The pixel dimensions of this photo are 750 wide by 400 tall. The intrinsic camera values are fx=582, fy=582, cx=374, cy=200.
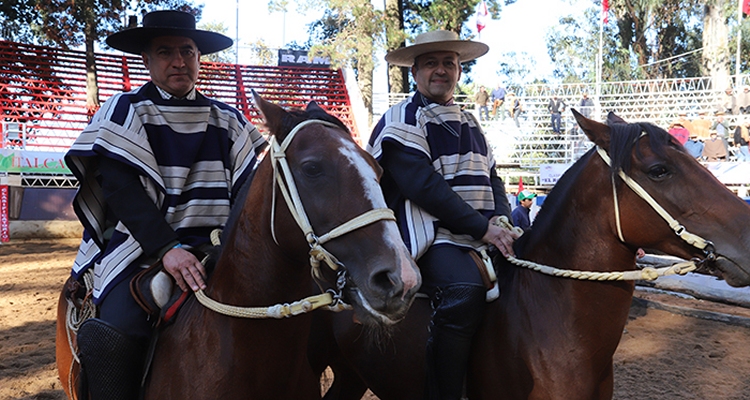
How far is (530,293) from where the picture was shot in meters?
2.99

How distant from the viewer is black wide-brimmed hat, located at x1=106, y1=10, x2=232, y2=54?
8.65ft

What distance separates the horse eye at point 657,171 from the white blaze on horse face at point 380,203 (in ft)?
4.33

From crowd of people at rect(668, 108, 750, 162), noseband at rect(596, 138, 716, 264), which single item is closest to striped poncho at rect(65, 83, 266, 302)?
noseband at rect(596, 138, 716, 264)

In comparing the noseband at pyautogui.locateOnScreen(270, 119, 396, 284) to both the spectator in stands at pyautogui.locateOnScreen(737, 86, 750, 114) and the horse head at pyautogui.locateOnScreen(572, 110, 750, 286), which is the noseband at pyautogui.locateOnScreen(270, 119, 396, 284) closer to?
the horse head at pyautogui.locateOnScreen(572, 110, 750, 286)

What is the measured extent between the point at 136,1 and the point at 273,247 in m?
21.6

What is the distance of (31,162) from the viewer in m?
15.5

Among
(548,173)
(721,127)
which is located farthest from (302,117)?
(721,127)

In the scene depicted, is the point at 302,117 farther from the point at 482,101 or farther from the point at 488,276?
the point at 482,101

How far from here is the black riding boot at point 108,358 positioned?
2.32m

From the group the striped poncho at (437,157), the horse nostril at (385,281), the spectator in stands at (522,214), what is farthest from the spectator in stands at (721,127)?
the horse nostril at (385,281)

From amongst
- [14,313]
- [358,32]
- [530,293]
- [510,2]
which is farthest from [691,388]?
[510,2]

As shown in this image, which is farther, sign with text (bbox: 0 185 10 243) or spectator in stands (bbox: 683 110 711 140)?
spectator in stands (bbox: 683 110 711 140)

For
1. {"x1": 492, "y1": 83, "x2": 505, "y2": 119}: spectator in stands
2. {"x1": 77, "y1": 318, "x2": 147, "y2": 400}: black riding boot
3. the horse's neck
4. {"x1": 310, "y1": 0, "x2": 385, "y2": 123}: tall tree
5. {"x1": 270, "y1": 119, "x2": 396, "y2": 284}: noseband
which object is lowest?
{"x1": 77, "y1": 318, "x2": 147, "y2": 400}: black riding boot

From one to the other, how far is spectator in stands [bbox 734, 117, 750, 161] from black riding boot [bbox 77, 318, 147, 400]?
16.6m
